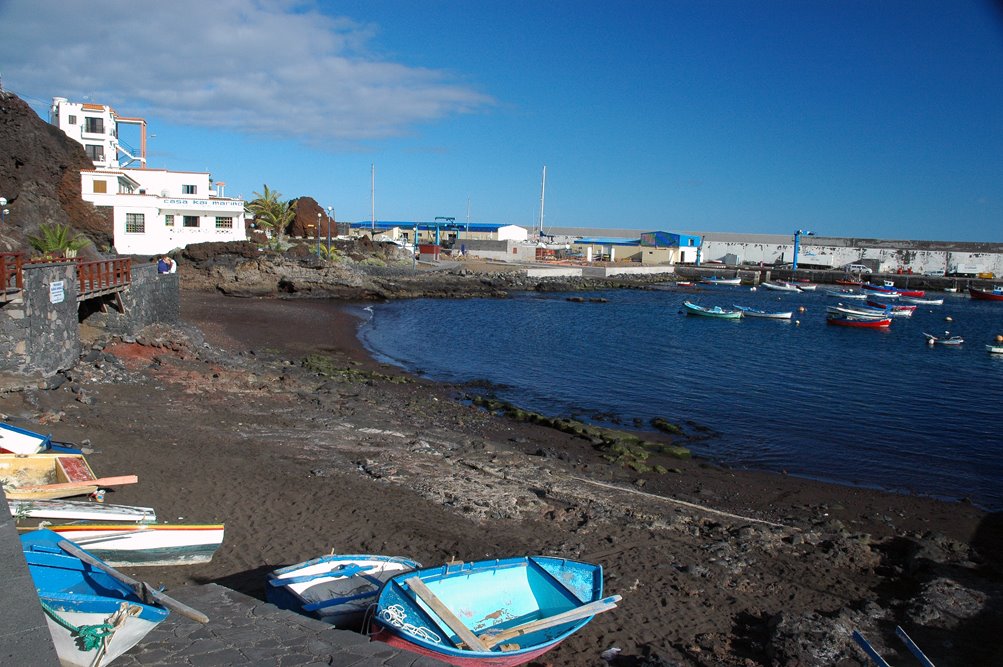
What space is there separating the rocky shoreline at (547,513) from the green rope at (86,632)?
3301mm

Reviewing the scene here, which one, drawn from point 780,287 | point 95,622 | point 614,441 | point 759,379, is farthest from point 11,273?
point 780,287

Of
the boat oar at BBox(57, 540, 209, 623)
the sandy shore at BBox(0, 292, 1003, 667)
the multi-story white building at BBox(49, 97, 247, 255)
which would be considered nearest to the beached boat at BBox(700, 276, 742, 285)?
the multi-story white building at BBox(49, 97, 247, 255)

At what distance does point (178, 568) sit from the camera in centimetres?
859

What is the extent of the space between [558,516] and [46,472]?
781 cm

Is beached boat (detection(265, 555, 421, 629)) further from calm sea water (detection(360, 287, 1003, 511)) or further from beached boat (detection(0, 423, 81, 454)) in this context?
calm sea water (detection(360, 287, 1003, 511))

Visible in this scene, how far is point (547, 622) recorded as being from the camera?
23.8 ft

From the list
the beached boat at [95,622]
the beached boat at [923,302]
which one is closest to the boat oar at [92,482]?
the beached boat at [95,622]

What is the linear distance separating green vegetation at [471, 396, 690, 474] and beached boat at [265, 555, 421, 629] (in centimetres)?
908

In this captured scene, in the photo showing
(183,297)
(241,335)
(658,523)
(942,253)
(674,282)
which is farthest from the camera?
(942,253)

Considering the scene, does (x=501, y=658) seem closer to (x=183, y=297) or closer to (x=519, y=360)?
(x=519, y=360)

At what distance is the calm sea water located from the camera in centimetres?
1883

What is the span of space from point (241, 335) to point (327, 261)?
2800cm

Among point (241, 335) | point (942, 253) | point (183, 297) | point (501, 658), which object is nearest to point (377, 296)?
point (183, 297)

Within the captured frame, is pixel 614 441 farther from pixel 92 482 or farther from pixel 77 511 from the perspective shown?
pixel 77 511
